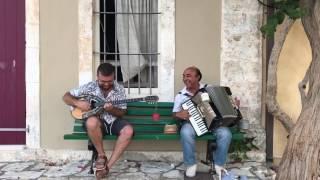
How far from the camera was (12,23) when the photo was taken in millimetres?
7273

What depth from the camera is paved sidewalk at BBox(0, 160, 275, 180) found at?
6484 millimetres

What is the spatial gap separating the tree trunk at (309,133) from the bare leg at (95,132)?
1.97 m

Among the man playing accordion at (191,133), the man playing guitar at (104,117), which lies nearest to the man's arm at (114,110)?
the man playing guitar at (104,117)

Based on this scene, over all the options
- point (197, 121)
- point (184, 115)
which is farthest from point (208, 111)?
point (184, 115)

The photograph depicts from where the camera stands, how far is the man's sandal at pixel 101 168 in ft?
20.2

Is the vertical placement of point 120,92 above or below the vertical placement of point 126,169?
above

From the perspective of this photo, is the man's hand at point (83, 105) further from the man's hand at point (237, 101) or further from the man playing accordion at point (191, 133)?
the man's hand at point (237, 101)

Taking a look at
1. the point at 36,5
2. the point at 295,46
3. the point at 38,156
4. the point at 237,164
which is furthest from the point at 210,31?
the point at 38,156

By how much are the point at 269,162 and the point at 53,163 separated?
2.78m

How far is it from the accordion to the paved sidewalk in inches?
24.5

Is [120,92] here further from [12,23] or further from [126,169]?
[12,23]

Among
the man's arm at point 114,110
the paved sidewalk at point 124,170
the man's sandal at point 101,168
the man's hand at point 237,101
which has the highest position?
the man's hand at point 237,101

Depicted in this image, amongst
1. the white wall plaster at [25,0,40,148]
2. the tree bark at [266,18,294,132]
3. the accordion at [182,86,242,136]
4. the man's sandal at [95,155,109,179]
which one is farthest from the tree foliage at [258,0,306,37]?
the white wall plaster at [25,0,40,148]

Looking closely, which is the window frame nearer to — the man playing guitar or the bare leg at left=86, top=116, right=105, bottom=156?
the man playing guitar
